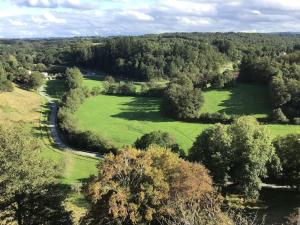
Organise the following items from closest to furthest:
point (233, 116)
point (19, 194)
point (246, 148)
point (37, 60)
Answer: point (19, 194)
point (246, 148)
point (233, 116)
point (37, 60)

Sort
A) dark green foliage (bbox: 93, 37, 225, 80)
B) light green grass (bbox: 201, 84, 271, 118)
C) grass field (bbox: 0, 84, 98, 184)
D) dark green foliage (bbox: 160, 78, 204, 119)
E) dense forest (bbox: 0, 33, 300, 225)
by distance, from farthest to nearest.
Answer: dark green foliage (bbox: 93, 37, 225, 80)
light green grass (bbox: 201, 84, 271, 118)
dark green foliage (bbox: 160, 78, 204, 119)
grass field (bbox: 0, 84, 98, 184)
dense forest (bbox: 0, 33, 300, 225)

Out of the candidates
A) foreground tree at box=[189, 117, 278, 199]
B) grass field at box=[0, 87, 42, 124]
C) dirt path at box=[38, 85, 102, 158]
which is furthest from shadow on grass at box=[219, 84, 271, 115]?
foreground tree at box=[189, 117, 278, 199]

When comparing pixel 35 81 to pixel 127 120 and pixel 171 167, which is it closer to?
pixel 127 120

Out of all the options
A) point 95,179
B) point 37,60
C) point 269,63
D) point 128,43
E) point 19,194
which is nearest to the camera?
point 19,194

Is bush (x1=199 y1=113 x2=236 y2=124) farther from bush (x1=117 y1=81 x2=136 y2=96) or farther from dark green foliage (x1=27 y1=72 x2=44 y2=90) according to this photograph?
dark green foliage (x1=27 y1=72 x2=44 y2=90)

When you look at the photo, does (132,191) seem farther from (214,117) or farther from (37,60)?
(37,60)

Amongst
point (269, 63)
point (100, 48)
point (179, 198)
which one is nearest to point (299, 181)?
point (179, 198)
